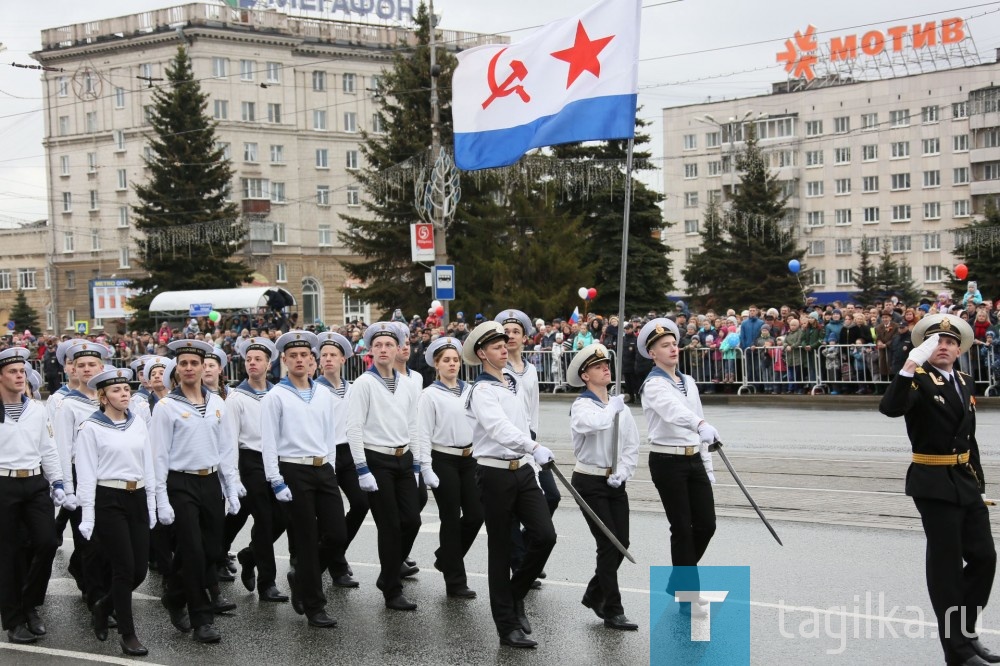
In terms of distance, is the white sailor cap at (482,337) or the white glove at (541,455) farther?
the white sailor cap at (482,337)

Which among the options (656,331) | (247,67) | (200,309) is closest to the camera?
(656,331)

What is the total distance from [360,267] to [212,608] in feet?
133

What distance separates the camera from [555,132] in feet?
39.2

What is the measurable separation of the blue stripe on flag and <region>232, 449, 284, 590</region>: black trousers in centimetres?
420

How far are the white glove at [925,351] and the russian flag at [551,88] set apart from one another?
4629 millimetres

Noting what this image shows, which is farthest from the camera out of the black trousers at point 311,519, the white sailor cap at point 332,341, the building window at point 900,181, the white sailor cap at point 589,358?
the building window at point 900,181

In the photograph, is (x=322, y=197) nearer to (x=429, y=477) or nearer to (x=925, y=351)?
(x=429, y=477)

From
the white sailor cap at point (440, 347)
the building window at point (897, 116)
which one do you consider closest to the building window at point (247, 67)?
the building window at point (897, 116)

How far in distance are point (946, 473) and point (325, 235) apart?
3289 inches

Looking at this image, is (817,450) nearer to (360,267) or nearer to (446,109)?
(446,109)

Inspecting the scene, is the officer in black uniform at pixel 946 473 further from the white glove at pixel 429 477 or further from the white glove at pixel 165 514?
the white glove at pixel 165 514

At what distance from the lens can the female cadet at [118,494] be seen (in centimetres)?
780

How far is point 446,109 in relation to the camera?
43625mm

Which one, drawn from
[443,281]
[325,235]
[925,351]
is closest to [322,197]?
[325,235]
